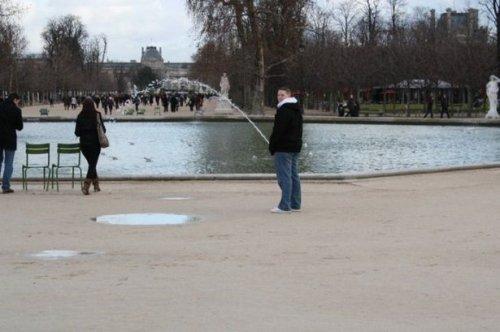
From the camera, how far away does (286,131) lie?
46.3 ft

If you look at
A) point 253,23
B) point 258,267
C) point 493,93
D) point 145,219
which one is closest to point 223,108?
point 253,23

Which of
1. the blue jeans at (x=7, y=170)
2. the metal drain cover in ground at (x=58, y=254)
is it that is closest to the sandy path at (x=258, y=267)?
the metal drain cover in ground at (x=58, y=254)

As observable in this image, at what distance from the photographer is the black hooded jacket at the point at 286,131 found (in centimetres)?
1410

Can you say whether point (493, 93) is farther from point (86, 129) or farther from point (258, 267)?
point (258, 267)

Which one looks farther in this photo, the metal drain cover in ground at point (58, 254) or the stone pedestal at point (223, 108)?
the stone pedestal at point (223, 108)

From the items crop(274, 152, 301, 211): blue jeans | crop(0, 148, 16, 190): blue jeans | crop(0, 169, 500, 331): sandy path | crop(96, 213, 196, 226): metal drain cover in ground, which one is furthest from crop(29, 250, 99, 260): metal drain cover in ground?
crop(0, 148, 16, 190): blue jeans

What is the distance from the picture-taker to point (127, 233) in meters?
12.0

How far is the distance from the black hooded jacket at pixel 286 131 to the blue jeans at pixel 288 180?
0.12 m

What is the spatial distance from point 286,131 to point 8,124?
615 cm

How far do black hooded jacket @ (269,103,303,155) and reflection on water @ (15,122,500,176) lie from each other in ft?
21.1

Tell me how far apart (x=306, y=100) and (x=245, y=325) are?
82.2 meters

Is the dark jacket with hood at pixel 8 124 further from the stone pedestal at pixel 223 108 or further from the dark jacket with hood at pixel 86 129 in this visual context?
the stone pedestal at pixel 223 108

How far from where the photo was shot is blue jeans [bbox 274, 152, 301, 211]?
14047mm

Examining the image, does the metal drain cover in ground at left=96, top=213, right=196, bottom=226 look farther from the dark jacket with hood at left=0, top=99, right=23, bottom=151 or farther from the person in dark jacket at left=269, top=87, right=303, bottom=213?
the dark jacket with hood at left=0, top=99, right=23, bottom=151
